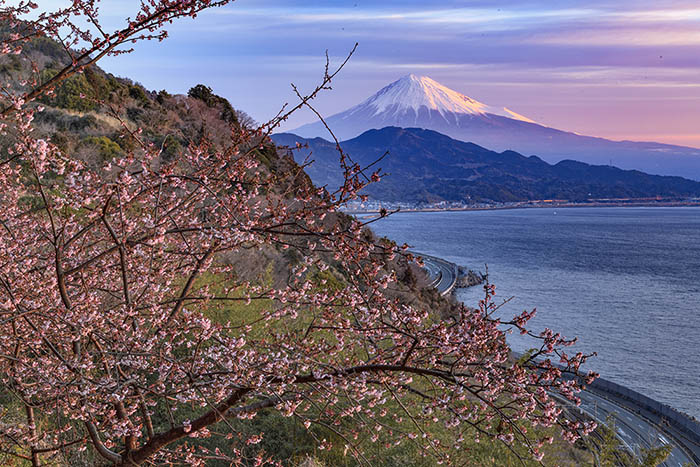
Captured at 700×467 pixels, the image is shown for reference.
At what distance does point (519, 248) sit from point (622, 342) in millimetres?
44682

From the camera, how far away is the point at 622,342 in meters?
37.4

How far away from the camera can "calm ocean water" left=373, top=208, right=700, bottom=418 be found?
33.4m

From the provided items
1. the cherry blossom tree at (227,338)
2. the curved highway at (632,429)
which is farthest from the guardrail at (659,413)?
the cherry blossom tree at (227,338)

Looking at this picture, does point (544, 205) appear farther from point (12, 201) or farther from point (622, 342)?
A: point (12, 201)

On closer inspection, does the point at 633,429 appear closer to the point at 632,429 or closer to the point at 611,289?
the point at 632,429

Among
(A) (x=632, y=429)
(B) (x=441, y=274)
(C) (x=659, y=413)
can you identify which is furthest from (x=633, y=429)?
(B) (x=441, y=274)

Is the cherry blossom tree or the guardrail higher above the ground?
the cherry blossom tree

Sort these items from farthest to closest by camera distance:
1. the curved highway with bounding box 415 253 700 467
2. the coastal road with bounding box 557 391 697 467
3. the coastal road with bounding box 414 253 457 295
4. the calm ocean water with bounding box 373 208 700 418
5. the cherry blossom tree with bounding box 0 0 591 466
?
the coastal road with bounding box 414 253 457 295 < the calm ocean water with bounding box 373 208 700 418 < the coastal road with bounding box 557 391 697 467 < the curved highway with bounding box 415 253 700 467 < the cherry blossom tree with bounding box 0 0 591 466

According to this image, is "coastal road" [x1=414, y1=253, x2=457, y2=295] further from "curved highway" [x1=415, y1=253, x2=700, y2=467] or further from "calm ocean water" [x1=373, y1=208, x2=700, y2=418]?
"curved highway" [x1=415, y1=253, x2=700, y2=467]

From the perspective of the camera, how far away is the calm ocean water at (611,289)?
1314 inches

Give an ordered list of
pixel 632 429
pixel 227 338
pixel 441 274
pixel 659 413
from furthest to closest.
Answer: pixel 441 274
pixel 659 413
pixel 632 429
pixel 227 338

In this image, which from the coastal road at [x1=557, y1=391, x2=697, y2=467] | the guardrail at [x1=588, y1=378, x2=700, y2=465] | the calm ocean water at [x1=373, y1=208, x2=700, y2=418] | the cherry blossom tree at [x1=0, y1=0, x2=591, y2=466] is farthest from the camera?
the calm ocean water at [x1=373, y1=208, x2=700, y2=418]

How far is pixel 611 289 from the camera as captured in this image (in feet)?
176

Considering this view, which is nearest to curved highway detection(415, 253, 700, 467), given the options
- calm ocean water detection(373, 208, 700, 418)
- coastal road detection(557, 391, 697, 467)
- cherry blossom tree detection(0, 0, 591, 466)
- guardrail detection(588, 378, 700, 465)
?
coastal road detection(557, 391, 697, 467)
